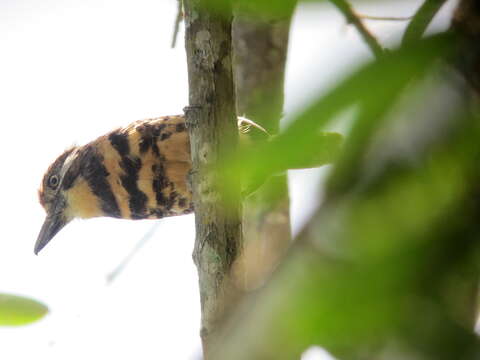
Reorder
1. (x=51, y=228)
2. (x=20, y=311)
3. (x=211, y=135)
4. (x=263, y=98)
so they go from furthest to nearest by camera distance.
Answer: (x=51, y=228) → (x=263, y=98) → (x=211, y=135) → (x=20, y=311)

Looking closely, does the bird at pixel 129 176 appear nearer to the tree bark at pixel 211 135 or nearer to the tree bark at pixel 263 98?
the tree bark at pixel 263 98

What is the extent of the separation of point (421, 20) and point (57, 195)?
4.79 m

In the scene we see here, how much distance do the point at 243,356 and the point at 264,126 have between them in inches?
150

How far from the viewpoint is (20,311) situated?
5.10 ft

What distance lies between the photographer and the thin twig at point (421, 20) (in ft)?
2.56

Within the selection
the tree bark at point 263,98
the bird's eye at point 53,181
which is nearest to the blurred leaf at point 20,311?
the tree bark at point 263,98

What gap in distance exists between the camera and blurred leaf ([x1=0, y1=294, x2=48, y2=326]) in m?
1.53

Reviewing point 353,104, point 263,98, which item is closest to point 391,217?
point 353,104

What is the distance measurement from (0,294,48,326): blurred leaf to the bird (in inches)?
110

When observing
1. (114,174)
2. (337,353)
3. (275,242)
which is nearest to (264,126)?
(275,242)

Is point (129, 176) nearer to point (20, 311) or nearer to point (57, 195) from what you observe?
point (57, 195)

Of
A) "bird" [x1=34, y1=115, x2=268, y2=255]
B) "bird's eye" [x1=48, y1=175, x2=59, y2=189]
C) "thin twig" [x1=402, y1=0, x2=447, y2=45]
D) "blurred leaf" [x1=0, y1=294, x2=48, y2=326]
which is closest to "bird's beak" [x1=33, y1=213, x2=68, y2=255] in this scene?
"bird" [x1=34, y1=115, x2=268, y2=255]

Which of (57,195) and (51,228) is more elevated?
(57,195)

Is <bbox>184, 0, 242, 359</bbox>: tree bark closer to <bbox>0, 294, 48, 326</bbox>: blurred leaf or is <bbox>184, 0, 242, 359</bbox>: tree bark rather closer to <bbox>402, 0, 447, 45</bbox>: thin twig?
<bbox>0, 294, 48, 326</bbox>: blurred leaf
